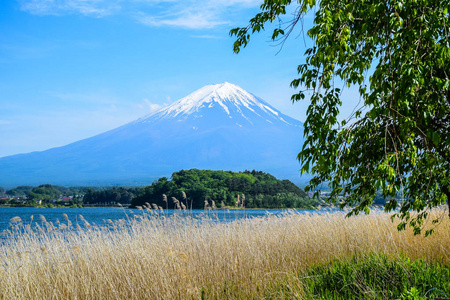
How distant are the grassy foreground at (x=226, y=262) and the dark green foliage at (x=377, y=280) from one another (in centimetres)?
2

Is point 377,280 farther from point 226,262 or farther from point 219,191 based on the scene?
point 219,191

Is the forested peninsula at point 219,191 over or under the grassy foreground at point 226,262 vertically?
over

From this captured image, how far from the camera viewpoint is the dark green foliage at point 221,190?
41.9 metres

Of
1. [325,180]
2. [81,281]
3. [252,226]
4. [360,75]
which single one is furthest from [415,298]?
[252,226]

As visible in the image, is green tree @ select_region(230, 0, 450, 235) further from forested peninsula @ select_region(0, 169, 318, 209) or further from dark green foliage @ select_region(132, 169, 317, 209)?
dark green foliage @ select_region(132, 169, 317, 209)

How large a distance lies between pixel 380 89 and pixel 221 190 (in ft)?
130

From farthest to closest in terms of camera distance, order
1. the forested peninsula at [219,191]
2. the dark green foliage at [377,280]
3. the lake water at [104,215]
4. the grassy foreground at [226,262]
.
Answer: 1. the forested peninsula at [219,191]
2. the lake water at [104,215]
3. the grassy foreground at [226,262]
4. the dark green foliage at [377,280]

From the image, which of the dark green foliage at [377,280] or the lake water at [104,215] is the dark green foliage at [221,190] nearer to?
the lake water at [104,215]

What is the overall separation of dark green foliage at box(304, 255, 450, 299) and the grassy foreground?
17mm

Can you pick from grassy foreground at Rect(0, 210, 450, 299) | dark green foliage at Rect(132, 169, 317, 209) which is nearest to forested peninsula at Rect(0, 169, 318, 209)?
dark green foliage at Rect(132, 169, 317, 209)

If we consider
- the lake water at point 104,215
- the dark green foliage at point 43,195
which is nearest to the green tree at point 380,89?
the lake water at point 104,215


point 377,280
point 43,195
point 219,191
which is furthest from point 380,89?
point 43,195

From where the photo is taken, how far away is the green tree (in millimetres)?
4027

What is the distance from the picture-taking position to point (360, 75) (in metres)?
5.43
